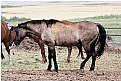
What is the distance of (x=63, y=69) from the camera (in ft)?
40.1

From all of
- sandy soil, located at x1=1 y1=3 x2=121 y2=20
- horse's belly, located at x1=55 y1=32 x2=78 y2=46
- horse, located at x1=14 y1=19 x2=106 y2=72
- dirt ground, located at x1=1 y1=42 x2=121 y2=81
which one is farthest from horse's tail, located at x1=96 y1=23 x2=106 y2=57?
sandy soil, located at x1=1 y1=3 x2=121 y2=20

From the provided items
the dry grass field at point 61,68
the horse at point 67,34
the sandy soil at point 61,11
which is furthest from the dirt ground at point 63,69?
the sandy soil at point 61,11

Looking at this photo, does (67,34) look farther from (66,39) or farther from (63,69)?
(63,69)

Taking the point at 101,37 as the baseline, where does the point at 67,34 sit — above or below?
above

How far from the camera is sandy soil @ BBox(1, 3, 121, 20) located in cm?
3778

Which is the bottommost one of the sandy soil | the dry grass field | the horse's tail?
the sandy soil

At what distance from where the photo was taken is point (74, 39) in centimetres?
1132

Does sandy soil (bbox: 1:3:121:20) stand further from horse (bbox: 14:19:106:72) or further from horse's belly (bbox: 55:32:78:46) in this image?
horse's belly (bbox: 55:32:78:46)

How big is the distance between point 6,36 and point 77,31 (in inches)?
132

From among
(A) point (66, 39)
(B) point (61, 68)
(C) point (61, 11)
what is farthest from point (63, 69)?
(C) point (61, 11)

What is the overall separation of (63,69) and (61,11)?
28.8m

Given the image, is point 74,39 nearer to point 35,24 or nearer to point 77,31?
point 77,31

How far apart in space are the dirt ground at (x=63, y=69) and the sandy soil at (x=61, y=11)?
19059mm

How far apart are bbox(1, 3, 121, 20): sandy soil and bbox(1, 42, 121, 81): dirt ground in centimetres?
1906
